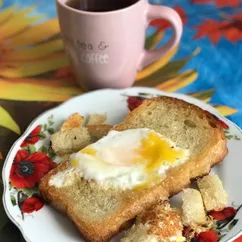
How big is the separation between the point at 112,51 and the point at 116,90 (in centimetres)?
11

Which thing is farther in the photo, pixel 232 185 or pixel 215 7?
pixel 215 7

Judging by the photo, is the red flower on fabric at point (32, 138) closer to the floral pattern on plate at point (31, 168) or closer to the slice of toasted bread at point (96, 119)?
the floral pattern on plate at point (31, 168)

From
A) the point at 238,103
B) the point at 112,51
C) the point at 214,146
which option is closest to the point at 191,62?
the point at 238,103

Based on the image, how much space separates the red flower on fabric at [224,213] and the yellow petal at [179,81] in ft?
1.63

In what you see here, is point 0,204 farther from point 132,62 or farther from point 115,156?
point 132,62

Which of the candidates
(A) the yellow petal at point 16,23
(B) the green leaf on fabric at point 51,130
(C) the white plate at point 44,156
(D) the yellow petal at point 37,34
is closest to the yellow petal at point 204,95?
(C) the white plate at point 44,156

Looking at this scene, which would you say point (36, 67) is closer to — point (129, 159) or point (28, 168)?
point (28, 168)

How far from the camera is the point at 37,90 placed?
56.1 inches

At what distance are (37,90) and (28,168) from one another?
14.4 inches

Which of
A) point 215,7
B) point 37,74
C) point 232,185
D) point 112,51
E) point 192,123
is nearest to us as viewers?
point 232,185

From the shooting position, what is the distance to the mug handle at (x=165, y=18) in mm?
1315

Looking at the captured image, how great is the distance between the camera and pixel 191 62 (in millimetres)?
1526

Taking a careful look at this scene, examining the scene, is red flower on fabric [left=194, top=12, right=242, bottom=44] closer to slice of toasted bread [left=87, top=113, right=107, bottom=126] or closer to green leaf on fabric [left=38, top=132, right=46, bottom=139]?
slice of toasted bread [left=87, top=113, right=107, bottom=126]

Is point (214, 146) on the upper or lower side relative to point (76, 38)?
lower
